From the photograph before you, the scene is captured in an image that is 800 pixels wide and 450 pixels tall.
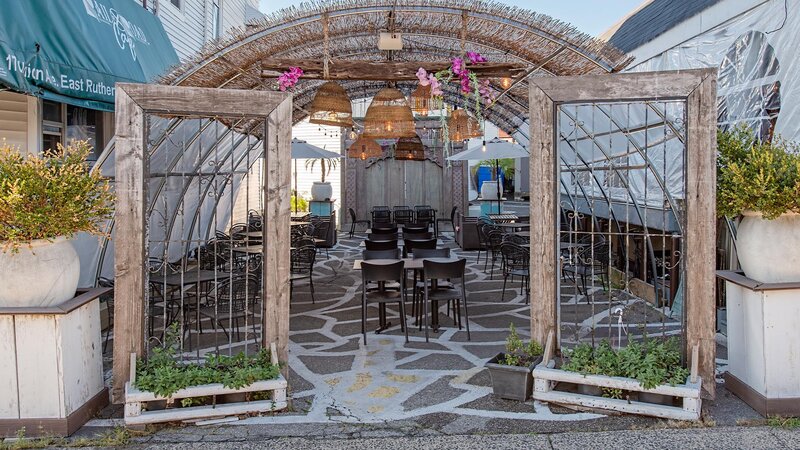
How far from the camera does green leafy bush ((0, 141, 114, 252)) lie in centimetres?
464

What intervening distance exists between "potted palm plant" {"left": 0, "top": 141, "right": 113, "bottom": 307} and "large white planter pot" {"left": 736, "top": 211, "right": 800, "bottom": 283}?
5132 millimetres

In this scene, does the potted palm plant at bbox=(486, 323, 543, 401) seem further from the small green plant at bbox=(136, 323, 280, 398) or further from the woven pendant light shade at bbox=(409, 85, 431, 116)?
the woven pendant light shade at bbox=(409, 85, 431, 116)

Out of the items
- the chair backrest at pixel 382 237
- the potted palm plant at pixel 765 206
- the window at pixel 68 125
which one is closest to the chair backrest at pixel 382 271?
the potted palm plant at pixel 765 206

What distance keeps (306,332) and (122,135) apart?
147 inches

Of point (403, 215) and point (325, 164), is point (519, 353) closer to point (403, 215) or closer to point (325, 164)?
point (403, 215)

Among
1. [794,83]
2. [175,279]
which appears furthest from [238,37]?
[794,83]

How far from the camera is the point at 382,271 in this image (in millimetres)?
7750

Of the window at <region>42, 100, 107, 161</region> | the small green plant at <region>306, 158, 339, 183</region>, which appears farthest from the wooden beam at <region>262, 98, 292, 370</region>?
the small green plant at <region>306, 158, 339, 183</region>

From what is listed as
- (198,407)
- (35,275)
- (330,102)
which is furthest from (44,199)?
(330,102)

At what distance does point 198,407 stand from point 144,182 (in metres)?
1.80

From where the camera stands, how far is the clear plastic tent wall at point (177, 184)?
243 inches

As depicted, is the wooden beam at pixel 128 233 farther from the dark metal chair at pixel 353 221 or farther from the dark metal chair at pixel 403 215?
the dark metal chair at pixel 353 221

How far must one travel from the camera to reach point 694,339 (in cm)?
533

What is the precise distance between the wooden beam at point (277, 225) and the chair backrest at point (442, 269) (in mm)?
2569
